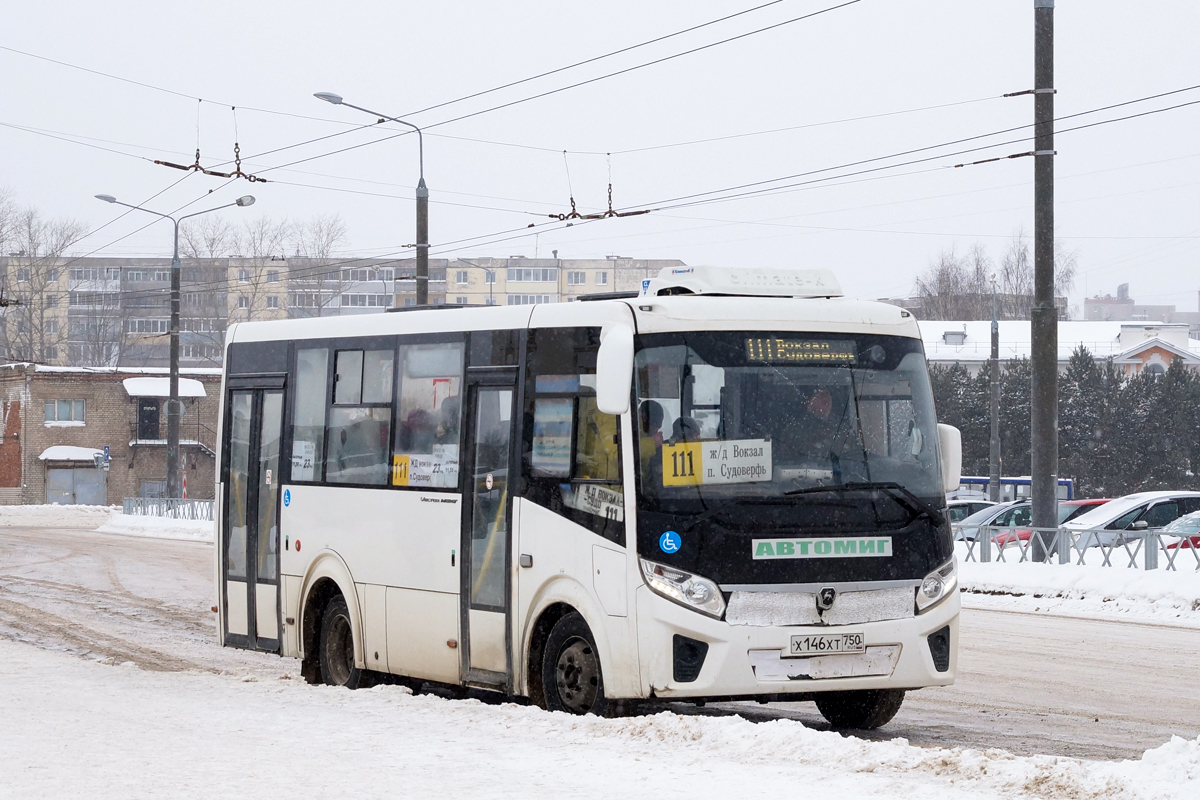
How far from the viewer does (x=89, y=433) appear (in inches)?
2982

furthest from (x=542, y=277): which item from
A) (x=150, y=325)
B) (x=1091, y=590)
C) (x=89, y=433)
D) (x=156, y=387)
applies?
(x=1091, y=590)

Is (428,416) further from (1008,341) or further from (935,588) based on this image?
(1008,341)

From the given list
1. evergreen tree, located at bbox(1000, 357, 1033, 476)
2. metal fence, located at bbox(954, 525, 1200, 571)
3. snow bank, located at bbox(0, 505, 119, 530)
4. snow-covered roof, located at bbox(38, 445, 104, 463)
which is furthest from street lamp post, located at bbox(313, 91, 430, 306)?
snow-covered roof, located at bbox(38, 445, 104, 463)

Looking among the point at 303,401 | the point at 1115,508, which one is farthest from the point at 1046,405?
the point at 303,401

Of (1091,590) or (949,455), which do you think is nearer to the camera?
(949,455)

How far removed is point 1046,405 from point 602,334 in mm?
12448

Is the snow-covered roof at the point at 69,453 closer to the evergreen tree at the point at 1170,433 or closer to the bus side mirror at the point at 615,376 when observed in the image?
the evergreen tree at the point at 1170,433

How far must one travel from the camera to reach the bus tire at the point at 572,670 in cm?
899

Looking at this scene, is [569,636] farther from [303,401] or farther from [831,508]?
[303,401]

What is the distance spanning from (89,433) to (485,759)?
72.6 meters

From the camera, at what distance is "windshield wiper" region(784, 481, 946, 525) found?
881 centimetres

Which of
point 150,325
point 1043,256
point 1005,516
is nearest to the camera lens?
point 1043,256

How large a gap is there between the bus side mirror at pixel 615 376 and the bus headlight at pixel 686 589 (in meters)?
0.89

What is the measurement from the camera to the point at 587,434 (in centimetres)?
920
